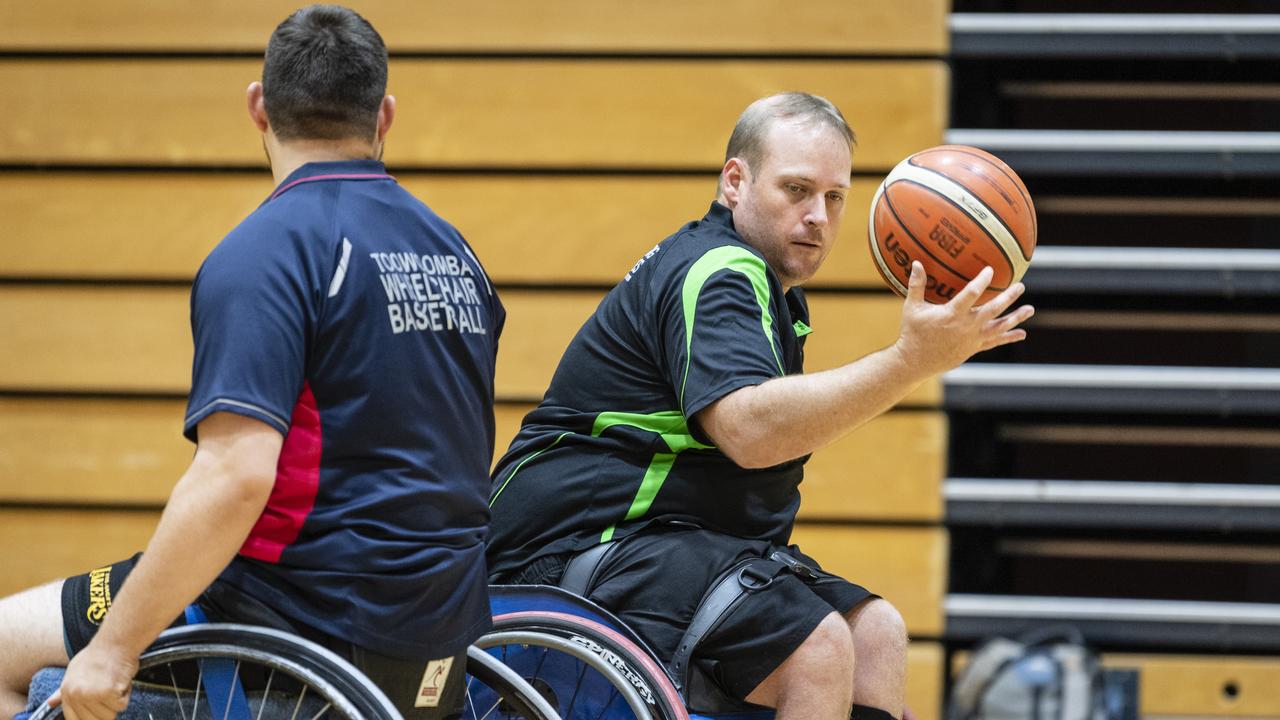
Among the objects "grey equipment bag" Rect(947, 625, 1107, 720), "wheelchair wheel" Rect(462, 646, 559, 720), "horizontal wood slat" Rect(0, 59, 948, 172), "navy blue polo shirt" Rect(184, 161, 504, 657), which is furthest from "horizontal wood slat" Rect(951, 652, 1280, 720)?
"navy blue polo shirt" Rect(184, 161, 504, 657)

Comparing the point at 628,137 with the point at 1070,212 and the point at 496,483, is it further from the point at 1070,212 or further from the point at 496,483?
the point at 496,483

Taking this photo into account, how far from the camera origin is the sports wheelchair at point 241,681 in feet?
5.87

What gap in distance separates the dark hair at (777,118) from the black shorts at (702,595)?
29.6 inches

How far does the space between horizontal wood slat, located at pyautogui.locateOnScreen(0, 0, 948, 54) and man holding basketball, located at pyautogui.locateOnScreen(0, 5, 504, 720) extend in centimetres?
257

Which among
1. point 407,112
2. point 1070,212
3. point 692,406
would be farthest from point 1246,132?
point 692,406

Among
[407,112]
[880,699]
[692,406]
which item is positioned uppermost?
[407,112]

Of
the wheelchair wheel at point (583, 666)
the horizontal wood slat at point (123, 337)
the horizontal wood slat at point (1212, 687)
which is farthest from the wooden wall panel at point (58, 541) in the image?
the horizontal wood slat at point (1212, 687)

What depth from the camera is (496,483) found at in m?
2.65

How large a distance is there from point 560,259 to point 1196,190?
2300mm

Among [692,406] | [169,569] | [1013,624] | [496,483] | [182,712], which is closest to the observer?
[169,569]

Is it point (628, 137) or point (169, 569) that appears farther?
point (628, 137)

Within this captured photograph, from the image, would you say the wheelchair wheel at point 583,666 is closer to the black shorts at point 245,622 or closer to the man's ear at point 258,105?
the black shorts at point 245,622

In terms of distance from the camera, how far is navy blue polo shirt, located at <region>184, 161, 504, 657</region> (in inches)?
70.2

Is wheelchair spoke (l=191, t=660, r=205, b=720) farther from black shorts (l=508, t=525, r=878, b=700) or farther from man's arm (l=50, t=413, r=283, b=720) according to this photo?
black shorts (l=508, t=525, r=878, b=700)
